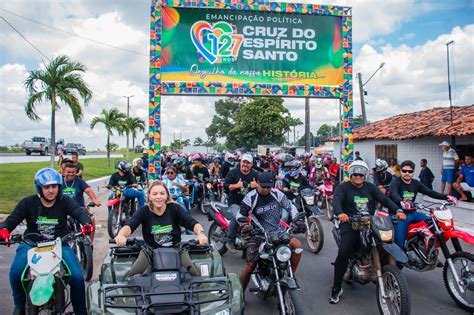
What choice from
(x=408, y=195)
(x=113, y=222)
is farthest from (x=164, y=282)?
(x=113, y=222)

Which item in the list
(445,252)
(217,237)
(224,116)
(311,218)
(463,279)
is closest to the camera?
(463,279)

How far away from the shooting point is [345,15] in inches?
468

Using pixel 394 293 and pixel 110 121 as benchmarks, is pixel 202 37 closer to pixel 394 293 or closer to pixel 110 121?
pixel 394 293

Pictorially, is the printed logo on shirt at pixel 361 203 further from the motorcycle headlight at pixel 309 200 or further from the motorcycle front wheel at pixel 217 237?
the motorcycle headlight at pixel 309 200

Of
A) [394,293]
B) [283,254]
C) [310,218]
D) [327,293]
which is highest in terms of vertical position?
[283,254]

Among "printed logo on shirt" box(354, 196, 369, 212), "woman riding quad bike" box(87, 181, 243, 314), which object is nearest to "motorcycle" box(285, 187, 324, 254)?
"printed logo on shirt" box(354, 196, 369, 212)

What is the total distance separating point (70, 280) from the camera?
157 inches

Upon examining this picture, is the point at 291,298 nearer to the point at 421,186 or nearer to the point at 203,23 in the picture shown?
the point at 421,186

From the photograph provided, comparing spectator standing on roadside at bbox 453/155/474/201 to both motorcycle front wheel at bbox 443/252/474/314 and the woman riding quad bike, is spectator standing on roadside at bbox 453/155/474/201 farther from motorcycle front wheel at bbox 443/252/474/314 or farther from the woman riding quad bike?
the woman riding quad bike

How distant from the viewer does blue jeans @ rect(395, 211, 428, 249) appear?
228 inches

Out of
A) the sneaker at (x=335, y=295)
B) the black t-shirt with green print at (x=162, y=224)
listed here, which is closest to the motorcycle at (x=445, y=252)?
the sneaker at (x=335, y=295)

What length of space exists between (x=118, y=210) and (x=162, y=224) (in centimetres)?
530

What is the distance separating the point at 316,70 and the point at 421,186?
6225 millimetres

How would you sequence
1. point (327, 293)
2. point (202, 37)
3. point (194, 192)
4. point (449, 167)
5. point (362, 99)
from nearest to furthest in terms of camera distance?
point (327, 293)
point (202, 37)
point (449, 167)
point (194, 192)
point (362, 99)
